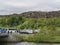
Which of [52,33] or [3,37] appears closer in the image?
[3,37]

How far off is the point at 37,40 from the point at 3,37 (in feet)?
31.8

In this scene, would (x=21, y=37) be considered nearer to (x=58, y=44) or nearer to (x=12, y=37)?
(x=12, y=37)

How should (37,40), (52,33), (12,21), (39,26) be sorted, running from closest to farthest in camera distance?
(37,40)
(52,33)
(39,26)
(12,21)

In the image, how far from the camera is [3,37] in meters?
67.6

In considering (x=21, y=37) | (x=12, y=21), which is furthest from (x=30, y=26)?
(x=21, y=37)

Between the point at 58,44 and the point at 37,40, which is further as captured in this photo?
the point at 37,40

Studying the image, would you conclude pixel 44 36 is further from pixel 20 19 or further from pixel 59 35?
pixel 20 19

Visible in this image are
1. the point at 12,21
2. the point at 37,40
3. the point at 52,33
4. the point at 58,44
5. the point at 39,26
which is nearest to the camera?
the point at 58,44

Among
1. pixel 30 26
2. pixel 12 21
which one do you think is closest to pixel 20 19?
pixel 12 21

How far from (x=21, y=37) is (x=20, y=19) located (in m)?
43.2

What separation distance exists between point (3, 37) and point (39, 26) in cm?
2957

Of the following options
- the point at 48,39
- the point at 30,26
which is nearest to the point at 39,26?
the point at 30,26

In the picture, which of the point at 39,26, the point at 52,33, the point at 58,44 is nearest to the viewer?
the point at 58,44

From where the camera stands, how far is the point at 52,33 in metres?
74.6
